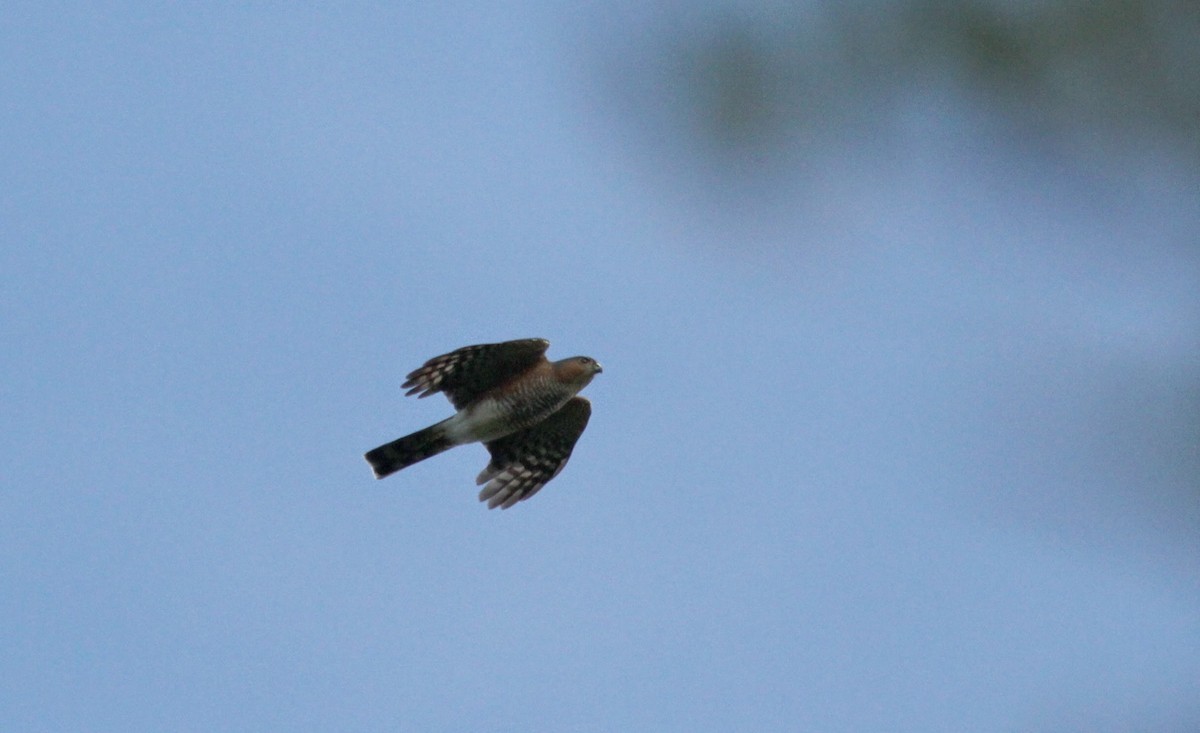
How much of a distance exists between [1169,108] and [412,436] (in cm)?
843

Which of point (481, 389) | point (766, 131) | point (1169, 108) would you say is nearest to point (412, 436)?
point (481, 389)

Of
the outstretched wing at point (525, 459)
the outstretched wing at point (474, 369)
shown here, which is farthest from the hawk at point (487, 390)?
the outstretched wing at point (525, 459)

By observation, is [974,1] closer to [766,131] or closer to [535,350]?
[766,131]

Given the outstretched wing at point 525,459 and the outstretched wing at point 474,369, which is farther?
the outstretched wing at point 525,459

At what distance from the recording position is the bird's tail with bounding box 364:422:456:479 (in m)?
10.3

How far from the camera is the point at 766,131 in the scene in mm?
2797

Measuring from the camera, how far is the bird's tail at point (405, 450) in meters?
10.3

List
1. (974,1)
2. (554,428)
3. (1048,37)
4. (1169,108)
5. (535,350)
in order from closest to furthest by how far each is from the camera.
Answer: (1169,108) → (1048,37) → (974,1) → (535,350) → (554,428)

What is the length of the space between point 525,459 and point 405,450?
114 centimetres

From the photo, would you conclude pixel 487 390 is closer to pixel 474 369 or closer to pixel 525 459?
pixel 474 369

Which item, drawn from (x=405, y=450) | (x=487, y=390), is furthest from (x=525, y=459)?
(x=405, y=450)

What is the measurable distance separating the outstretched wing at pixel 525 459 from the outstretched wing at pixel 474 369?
2.74 feet

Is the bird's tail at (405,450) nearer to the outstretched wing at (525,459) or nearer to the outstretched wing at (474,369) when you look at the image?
the outstretched wing at (474,369)

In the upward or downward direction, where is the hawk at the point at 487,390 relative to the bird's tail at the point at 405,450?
upward
